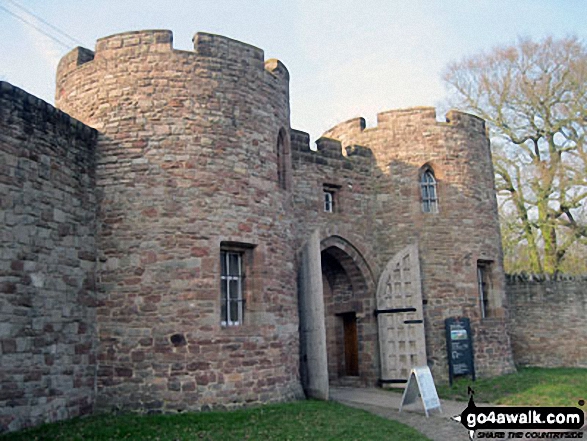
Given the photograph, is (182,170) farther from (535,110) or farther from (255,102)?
(535,110)

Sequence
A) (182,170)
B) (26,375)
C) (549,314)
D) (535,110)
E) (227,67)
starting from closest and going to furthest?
1. (26,375)
2. (182,170)
3. (227,67)
4. (549,314)
5. (535,110)

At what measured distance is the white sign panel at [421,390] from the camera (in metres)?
9.66

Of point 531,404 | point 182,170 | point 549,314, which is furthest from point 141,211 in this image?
point 549,314

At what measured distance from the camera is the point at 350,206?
14.3 m

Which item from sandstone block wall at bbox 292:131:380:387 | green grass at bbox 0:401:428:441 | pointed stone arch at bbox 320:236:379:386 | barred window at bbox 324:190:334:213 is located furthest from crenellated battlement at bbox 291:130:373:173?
green grass at bbox 0:401:428:441

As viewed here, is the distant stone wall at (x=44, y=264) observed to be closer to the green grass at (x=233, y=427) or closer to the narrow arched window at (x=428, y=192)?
the green grass at (x=233, y=427)

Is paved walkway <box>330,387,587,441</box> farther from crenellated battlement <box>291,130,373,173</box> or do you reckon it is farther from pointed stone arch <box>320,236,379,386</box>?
crenellated battlement <box>291,130,373,173</box>

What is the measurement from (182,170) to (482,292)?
9322 millimetres

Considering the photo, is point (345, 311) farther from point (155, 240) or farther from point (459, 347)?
point (155, 240)

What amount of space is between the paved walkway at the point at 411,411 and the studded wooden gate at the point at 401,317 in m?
0.75

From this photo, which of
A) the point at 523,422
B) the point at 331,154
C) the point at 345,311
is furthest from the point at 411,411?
the point at 331,154

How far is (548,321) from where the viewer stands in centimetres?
1762

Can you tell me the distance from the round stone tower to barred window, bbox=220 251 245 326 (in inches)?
0.9

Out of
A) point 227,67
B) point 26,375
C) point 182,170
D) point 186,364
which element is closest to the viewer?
point 26,375
